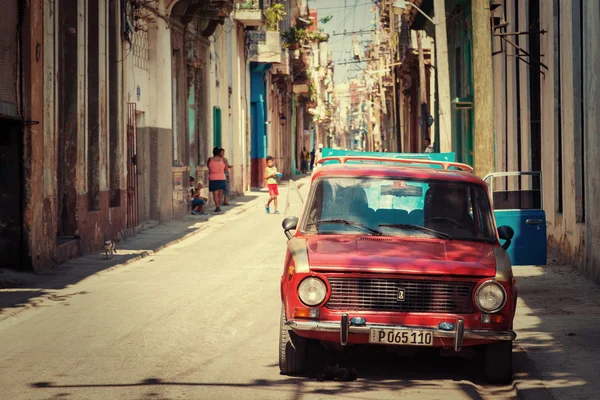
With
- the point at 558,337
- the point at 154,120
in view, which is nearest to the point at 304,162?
the point at 154,120

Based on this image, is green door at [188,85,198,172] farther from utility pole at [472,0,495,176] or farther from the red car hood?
the red car hood

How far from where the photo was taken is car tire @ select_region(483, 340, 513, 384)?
801 centimetres

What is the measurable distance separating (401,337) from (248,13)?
114ft

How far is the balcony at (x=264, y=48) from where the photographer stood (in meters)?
45.6

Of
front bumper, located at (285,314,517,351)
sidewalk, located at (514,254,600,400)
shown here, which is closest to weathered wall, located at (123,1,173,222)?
sidewalk, located at (514,254,600,400)

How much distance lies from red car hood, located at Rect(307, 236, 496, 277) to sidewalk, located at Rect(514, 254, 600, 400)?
96 centimetres

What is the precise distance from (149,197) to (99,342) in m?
16.0

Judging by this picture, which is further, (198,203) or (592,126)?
(198,203)

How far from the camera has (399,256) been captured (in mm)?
7918

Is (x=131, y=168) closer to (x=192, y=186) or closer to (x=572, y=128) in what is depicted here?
(x=192, y=186)

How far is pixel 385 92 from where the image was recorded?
8519 cm

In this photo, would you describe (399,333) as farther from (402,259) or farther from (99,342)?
(99,342)

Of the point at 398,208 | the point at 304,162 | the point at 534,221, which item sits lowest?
the point at 534,221

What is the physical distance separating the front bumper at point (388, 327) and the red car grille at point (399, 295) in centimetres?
15
